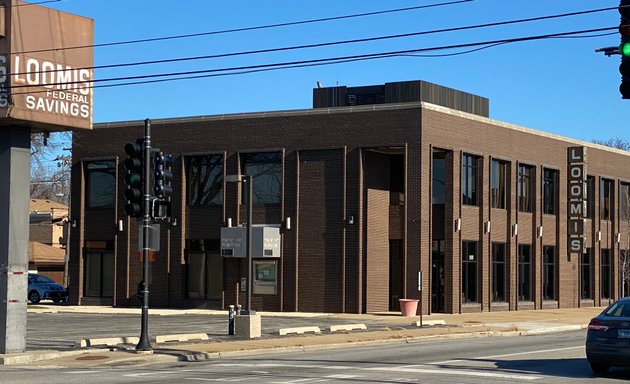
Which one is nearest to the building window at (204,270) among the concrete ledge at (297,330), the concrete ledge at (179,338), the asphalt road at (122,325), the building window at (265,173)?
the building window at (265,173)

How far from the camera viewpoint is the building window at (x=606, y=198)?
56.8m

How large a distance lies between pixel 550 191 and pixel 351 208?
13800 mm

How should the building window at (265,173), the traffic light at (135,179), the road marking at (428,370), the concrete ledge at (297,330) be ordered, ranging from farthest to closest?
the building window at (265,173) < the concrete ledge at (297,330) < the traffic light at (135,179) < the road marking at (428,370)

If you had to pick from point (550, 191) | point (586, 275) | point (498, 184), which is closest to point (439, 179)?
point (498, 184)

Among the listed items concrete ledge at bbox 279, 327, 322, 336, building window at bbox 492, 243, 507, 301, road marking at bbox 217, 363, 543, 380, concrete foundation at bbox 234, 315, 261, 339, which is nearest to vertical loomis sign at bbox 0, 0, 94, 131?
road marking at bbox 217, 363, 543, 380

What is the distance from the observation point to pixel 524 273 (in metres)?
50.0

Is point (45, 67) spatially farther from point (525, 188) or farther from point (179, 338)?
point (525, 188)

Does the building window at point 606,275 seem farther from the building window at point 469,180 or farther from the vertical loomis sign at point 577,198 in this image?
the building window at point 469,180

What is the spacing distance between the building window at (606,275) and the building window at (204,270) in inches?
895

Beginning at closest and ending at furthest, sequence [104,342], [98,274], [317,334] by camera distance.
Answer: [104,342]
[317,334]
[98,274]

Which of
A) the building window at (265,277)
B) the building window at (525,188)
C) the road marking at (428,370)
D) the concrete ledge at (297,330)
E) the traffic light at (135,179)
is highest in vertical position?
the building window at (525,188)

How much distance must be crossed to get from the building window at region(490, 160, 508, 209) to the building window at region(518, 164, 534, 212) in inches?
54.6

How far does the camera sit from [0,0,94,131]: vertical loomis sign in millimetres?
22531

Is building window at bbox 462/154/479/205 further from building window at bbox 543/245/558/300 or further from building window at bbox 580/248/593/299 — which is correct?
building window at bbox 580/248/593/299
